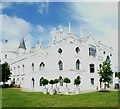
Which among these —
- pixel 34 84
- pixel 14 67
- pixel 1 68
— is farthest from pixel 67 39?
pixel 14 67

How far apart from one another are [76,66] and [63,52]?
11.1 ft

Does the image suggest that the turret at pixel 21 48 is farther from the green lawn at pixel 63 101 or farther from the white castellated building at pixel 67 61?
the green lawn at pixel 63 101

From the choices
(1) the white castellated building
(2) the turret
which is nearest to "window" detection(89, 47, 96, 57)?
(1) the white castellated building

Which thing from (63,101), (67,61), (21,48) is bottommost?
(63,101)

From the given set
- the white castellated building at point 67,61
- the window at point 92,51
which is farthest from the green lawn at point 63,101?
the window at point 92,51

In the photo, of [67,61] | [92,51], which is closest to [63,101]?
[67,61]

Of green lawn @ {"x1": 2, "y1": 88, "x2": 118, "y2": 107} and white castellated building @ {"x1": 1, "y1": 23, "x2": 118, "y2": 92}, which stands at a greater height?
white castellated building @ {"x1": 1, "y1": 23, "x2": 118, "y2": 92}

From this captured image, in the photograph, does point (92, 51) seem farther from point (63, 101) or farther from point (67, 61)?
point (63, 101)

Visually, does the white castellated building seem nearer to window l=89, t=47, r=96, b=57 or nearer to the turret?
window l=89, t=47, r=96, b=57

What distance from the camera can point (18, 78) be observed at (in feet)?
200

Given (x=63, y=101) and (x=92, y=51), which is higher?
(x=92, y=51)

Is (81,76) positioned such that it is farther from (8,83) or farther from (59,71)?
(8,83)

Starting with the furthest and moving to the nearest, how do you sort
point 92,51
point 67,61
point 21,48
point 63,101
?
1. point 21,48
2. point 92,51
3. point 67,61
4. point 63,101

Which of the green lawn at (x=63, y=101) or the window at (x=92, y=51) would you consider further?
the window at (x=92, y=51)
